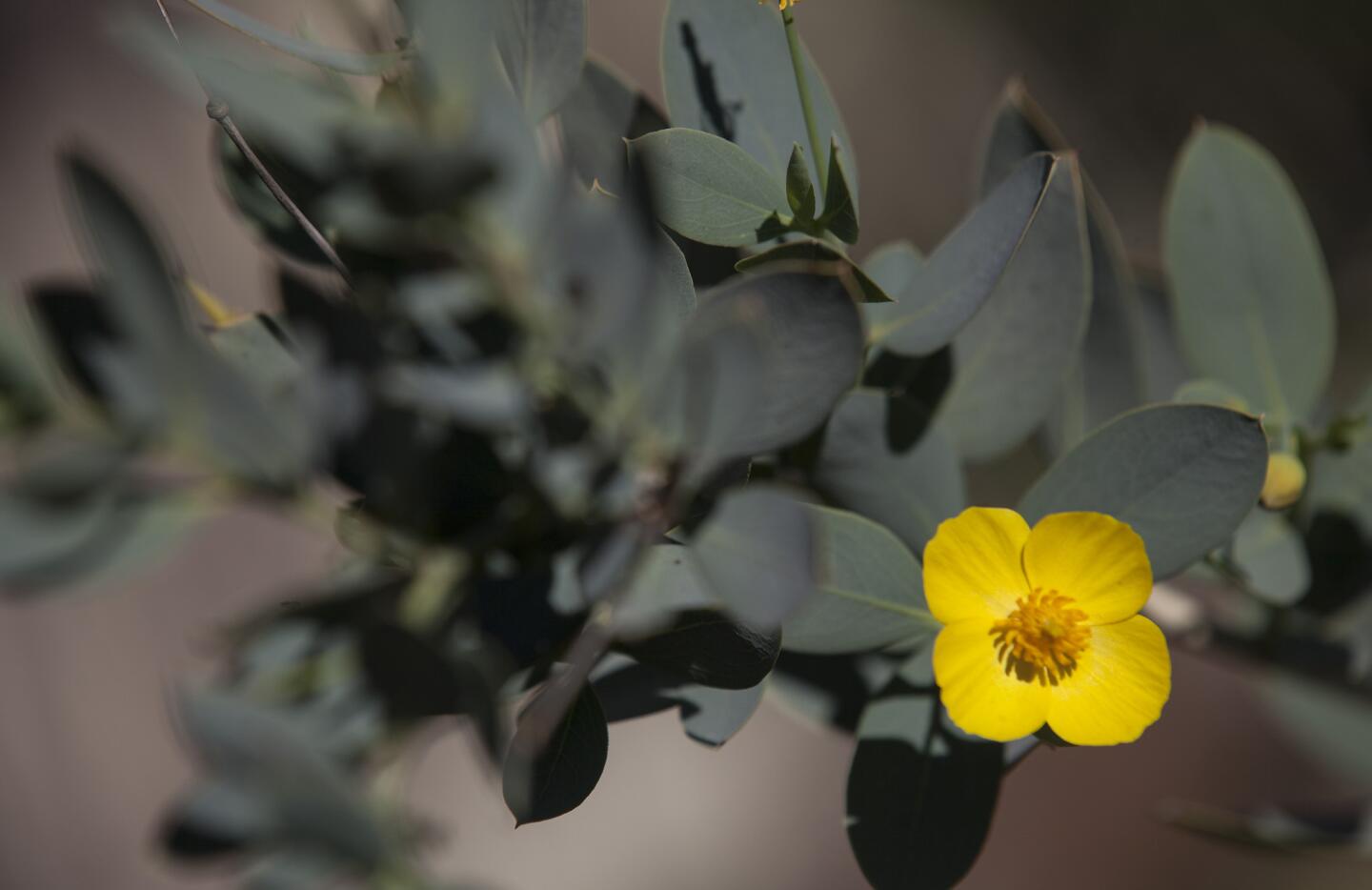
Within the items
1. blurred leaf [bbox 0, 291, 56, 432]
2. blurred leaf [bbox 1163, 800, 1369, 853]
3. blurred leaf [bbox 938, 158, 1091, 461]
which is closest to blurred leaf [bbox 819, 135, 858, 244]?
blurred leaf [bbox 938, 158, 1091, 461]

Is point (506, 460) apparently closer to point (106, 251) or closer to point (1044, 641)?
point (106, 251)

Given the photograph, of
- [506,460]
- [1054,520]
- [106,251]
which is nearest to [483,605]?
[506,460]

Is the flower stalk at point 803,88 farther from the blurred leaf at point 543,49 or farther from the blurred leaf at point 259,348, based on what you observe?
the blurred leaf at point 259,348

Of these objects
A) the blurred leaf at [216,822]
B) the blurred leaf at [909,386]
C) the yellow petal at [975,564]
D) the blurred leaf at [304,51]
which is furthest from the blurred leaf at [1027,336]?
the blurred leaf at [216,822]

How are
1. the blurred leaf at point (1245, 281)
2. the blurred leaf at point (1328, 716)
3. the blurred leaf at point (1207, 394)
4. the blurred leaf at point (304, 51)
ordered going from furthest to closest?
the blurred leaf at point (1328, 716), the blurred leaf at point (1245, 281), the blurred leaf at point (1207, 394), the blurred leaf at point (304, 51)

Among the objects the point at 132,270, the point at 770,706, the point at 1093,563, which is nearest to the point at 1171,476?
the point at 1093,563

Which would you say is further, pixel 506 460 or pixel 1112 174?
pixel 1112 174
